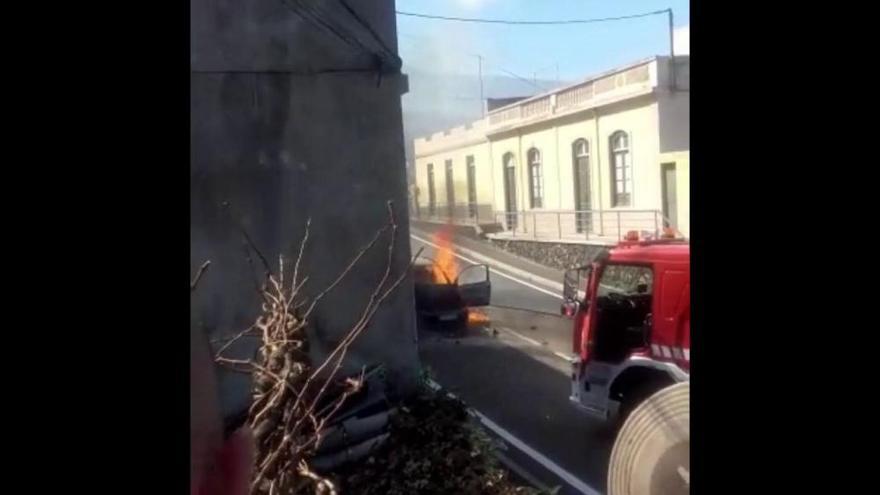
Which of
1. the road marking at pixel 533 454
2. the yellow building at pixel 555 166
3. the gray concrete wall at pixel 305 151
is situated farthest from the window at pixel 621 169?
the road marking at pixel 533 454

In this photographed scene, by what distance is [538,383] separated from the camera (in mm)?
2758

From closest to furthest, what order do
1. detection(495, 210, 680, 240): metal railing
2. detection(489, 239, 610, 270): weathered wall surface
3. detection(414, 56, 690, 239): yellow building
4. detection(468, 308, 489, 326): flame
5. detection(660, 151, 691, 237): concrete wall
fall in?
detection(660, 151, 691, 237): concrete wall < detection(414, 56, 690, 239): yellow building < detection(495, 210, 680, 240): metal railing < detection(489, 239, 610, 270): weathered wall surface < detection(468, 308, 489, 326): flame

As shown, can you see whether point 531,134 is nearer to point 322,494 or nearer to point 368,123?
point 368,123

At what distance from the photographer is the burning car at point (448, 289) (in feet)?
9.02

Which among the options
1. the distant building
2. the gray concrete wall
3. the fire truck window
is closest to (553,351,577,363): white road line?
the fire truck window

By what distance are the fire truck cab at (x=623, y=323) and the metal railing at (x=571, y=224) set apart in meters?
0.06

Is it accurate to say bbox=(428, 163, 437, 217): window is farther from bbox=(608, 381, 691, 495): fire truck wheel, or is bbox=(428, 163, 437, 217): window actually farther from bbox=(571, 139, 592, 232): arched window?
bbox=(608, 381, 691, 495): fire truck wheel

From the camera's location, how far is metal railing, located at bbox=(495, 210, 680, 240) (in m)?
2.31

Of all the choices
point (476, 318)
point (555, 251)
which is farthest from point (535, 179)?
point (476, 318)

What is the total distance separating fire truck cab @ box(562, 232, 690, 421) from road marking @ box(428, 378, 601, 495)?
235 millimetres
